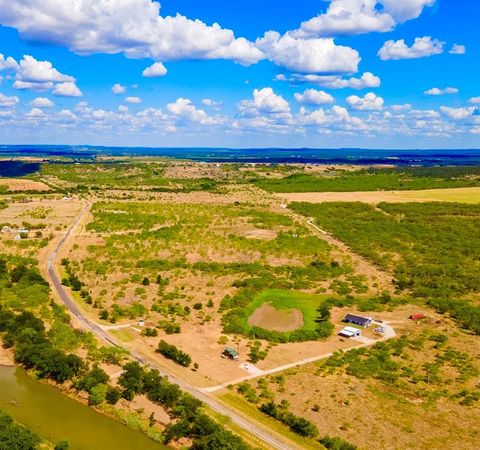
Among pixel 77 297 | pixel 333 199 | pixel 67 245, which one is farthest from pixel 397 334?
pixel 333 199

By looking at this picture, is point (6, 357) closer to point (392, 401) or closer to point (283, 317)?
point (283, 317)

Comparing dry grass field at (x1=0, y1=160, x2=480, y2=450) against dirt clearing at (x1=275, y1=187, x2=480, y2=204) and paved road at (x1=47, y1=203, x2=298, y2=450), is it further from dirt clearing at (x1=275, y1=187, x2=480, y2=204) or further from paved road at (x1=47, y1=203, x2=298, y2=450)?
dirt clearing at (x1=275, y1=187, x2=480, y2=204)

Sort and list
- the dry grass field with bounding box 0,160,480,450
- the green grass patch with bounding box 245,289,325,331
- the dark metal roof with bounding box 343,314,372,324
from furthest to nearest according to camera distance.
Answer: the green grass patch with bounding box 245,289,325,331, the dark metal roof with bounding box 343,314,372,324, the dry grass field with bounding box 0,160,480,450

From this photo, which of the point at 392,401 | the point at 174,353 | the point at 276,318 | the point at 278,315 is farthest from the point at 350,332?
the point at 174,353

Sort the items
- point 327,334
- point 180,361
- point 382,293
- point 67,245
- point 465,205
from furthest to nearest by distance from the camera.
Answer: point 465,205, point 67,245, point 382,293, point 327,334, point 180,361

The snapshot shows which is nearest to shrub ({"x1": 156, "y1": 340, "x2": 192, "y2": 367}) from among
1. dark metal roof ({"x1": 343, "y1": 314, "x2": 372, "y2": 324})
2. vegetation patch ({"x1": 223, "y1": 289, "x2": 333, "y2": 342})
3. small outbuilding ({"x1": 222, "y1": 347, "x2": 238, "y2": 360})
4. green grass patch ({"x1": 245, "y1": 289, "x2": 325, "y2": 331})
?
small outbuilding ({"x1": 222, "y1": 347, "x2": 238, "y2": 360})

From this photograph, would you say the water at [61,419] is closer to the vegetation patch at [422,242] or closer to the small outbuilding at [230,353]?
the small outbuilding at [230,353]

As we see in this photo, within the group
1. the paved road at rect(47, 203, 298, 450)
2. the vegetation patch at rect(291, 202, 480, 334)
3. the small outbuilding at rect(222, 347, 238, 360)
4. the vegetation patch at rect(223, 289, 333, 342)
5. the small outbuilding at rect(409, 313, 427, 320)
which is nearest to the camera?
the paved road at rect(47, 203, 298, 450)

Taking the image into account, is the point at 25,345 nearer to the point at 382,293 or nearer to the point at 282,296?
the point at 282,296
